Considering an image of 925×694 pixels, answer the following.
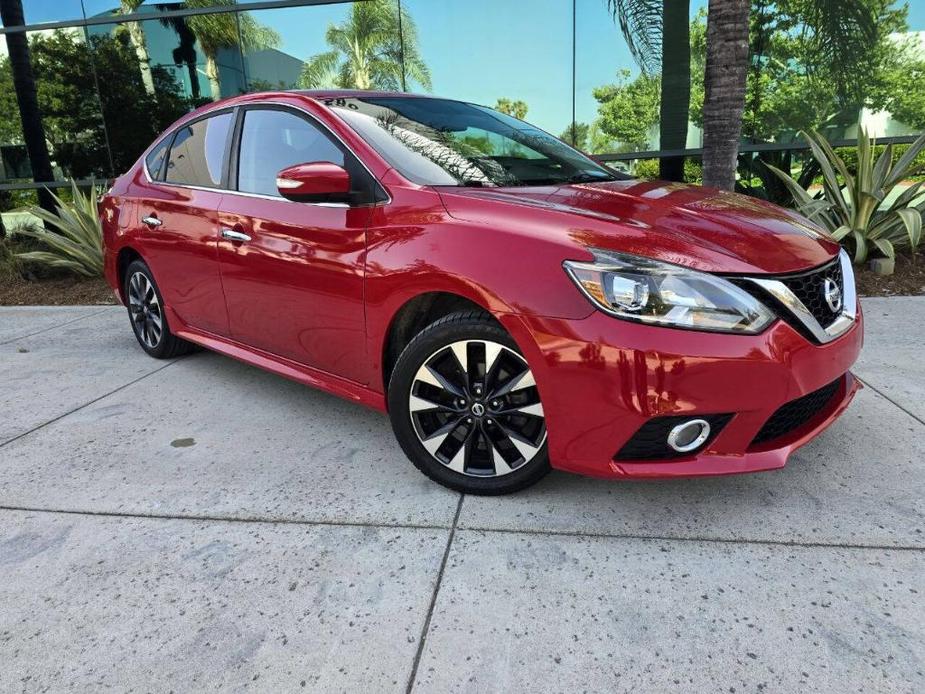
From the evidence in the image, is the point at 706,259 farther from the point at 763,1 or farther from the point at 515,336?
the point at 763,1

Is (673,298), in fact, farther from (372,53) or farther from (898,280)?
(372,53)

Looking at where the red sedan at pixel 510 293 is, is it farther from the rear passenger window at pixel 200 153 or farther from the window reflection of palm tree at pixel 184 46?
the window reflection of palm tree at pixel 184 46

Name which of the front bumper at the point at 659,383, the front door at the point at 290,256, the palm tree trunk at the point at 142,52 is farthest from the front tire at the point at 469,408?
the palm tree trunk at the point at 142,52

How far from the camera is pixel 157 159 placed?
4.25 m

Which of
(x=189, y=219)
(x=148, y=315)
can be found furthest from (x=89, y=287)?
(x=189, y=219)

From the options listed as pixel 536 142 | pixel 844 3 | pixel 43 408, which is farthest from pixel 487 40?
pixel 43 408

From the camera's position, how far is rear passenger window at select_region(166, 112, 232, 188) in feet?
11.8

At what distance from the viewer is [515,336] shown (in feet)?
7.34

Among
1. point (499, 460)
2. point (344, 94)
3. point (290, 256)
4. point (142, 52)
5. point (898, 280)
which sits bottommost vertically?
point (898, 280)

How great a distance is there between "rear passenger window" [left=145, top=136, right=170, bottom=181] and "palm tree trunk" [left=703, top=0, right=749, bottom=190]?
13.7ft

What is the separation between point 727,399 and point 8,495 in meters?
2.84

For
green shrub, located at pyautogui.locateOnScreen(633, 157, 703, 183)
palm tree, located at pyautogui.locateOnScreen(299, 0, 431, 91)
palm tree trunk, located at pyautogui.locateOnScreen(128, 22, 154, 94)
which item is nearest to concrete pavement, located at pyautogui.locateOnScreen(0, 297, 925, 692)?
green shrub, located at pyautogui.locateOnScreen(633, 157, 703, 183)

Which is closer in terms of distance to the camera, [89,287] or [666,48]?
[89,287]

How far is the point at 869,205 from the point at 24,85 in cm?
996
